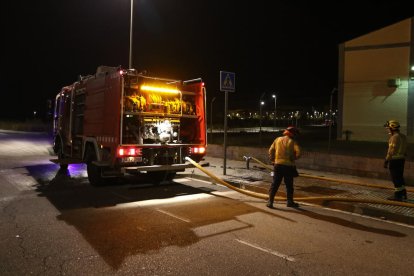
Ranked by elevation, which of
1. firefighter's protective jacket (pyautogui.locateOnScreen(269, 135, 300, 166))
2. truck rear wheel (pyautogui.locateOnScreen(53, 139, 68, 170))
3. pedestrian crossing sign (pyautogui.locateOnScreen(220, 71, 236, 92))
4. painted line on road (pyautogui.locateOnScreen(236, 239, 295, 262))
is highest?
pedestrian crossing sign (pyautogui.locateOnScreen(220, 71, 236, 92))

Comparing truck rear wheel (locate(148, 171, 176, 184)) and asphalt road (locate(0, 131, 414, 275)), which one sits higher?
truck rear wheel (locate(148, 171, 176, 184))

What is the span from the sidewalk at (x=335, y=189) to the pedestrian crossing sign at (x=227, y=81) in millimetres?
2437

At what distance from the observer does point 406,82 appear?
21984mm

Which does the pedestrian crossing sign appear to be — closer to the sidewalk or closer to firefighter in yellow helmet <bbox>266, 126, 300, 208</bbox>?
the sidewalk

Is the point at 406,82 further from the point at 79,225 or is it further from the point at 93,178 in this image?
the point at 79,225

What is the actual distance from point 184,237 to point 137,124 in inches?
164

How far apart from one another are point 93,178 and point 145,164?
65.1 inches

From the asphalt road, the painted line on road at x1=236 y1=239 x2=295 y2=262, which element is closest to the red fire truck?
the asphalt road

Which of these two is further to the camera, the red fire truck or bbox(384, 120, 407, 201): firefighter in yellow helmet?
the red fire truck

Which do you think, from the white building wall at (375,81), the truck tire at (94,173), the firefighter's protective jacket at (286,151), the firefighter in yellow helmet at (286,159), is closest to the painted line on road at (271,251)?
the firefighter in yellow helmet at (286,159)

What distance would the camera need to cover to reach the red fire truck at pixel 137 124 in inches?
354

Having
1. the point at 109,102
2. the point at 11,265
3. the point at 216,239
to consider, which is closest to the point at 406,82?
the point at 109,102

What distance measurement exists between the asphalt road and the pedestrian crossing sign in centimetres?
340

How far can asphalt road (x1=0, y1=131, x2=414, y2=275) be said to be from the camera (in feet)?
15.3
